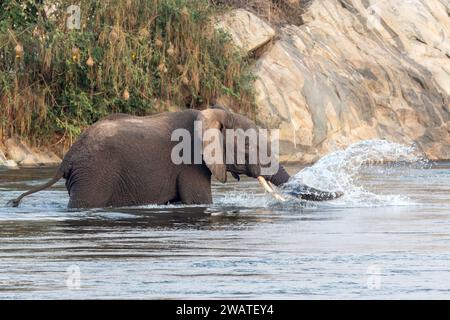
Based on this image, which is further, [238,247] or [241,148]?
[241,148]

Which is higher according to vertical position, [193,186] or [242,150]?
[242,150]

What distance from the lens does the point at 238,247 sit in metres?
14.2

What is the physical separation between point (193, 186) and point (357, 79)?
16.1 metres

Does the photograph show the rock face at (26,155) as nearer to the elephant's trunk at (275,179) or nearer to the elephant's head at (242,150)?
the elephant's head at (242,150)

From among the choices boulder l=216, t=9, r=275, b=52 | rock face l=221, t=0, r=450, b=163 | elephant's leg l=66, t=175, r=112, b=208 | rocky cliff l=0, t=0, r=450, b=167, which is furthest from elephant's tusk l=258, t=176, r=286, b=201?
boulder l=216, t=9, r=275, b=52

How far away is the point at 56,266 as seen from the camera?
41.5ft

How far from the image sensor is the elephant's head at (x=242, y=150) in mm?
19969

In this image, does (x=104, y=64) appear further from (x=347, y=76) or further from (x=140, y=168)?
(x=140, y=168)

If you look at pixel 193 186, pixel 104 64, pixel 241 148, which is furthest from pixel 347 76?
pixel 193 186

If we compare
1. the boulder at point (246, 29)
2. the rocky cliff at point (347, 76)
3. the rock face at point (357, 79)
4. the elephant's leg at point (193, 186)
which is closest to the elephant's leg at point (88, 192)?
the elephant's leg at point (193, 186)

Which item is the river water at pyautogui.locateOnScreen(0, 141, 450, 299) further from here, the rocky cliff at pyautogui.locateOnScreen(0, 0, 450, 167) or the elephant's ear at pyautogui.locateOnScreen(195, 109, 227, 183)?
the rocky cliff at pyautogui.locateOnScreen(0, 0, 450, 167)

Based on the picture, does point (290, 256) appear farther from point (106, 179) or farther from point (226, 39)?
point (226, 39)

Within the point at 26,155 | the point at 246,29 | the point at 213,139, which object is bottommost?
the point at 26,155

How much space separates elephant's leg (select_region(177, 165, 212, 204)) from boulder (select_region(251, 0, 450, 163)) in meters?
12.6
